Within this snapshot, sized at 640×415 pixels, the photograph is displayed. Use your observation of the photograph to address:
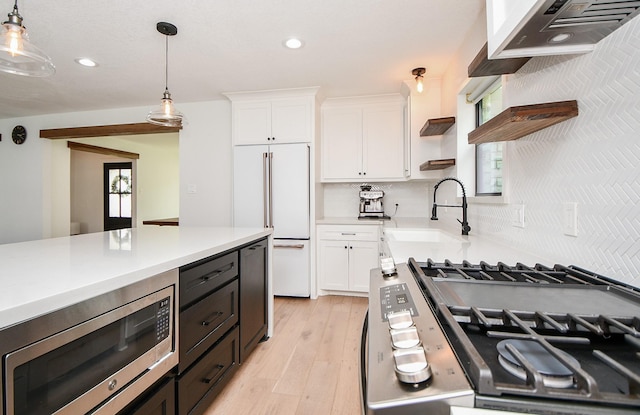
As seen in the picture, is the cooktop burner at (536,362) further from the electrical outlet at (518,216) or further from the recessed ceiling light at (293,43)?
the recessed ceiling light at (293,43)

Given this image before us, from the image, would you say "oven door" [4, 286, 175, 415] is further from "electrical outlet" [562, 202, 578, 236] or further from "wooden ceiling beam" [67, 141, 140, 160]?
"wooden ceiling beam" [67, 141, 140, 160]

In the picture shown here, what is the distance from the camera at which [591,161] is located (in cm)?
101

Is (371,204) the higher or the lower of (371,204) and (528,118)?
the lower

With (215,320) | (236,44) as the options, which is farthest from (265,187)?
(215,320)

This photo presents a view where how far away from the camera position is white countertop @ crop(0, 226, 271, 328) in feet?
2.34

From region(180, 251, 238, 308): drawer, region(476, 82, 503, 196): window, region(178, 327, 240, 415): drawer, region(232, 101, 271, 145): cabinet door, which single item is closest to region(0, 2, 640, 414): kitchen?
region(476, 82, 503, 196): window

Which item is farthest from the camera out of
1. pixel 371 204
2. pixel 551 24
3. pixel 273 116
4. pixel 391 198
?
pixel 391 198

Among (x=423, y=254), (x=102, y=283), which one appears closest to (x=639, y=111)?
(x=423, y=254)

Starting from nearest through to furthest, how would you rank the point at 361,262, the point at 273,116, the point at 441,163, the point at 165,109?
the point at 165,109, the point at 441,163, the point at 361,262, the point at 273,116

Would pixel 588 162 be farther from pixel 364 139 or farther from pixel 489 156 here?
pixel 364 139

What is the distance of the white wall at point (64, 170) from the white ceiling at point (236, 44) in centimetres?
43

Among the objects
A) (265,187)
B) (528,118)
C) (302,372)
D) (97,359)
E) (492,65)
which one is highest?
(492,65)

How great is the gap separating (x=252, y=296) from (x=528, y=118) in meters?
1.81

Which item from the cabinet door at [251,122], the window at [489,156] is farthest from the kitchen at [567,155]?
the cabinet door at [251,122]
